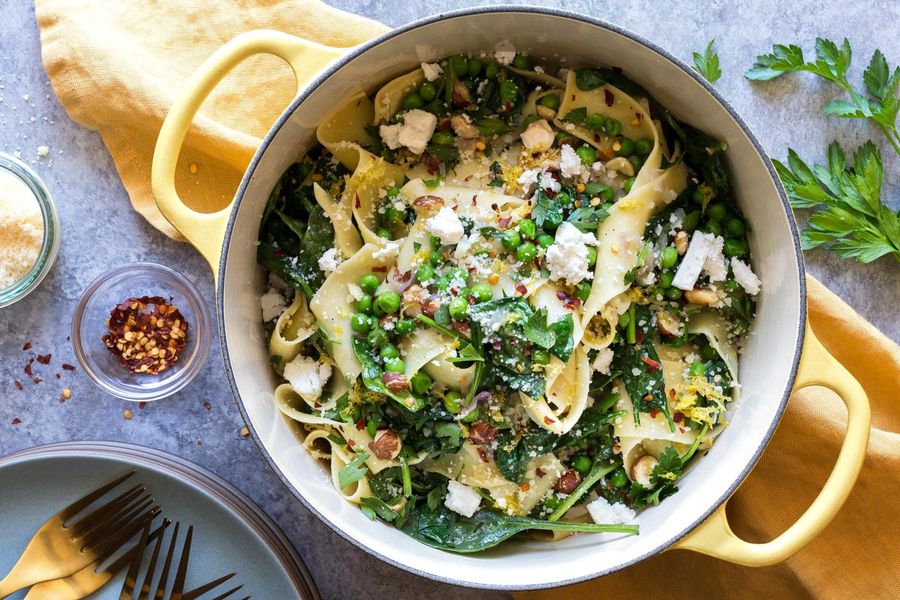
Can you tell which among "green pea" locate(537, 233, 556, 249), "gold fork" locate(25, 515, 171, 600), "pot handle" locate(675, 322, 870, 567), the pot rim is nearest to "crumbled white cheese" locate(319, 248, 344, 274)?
the pot rim

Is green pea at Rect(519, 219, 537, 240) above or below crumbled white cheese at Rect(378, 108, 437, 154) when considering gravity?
below

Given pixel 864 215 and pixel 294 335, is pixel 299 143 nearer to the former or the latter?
pixel 294 335

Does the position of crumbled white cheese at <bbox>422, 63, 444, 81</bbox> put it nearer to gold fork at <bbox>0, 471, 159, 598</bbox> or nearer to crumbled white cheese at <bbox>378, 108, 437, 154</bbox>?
crumbled white cheese at <bbox>378, 108, 437, 154</bbox>

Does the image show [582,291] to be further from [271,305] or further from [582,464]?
[271,305]

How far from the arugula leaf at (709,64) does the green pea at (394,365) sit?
2039 millimetres

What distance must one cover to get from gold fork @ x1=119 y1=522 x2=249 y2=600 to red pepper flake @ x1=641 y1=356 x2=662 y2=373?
2.19m

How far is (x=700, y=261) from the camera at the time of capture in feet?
11.5

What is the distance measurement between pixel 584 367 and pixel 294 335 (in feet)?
4.49

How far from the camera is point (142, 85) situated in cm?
396

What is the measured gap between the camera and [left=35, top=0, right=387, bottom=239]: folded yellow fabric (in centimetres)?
399

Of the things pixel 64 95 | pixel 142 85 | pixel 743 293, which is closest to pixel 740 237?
pixel 743 293

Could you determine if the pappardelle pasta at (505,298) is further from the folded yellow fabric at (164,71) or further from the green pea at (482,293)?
the folded yellow fabric at (164,71)

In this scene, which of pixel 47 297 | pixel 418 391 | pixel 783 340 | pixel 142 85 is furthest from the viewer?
pixel 47 297

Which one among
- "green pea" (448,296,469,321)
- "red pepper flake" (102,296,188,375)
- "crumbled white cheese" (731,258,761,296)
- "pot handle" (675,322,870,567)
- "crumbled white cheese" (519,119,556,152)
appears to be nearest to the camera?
"pot handle" (675,322,870,567)
